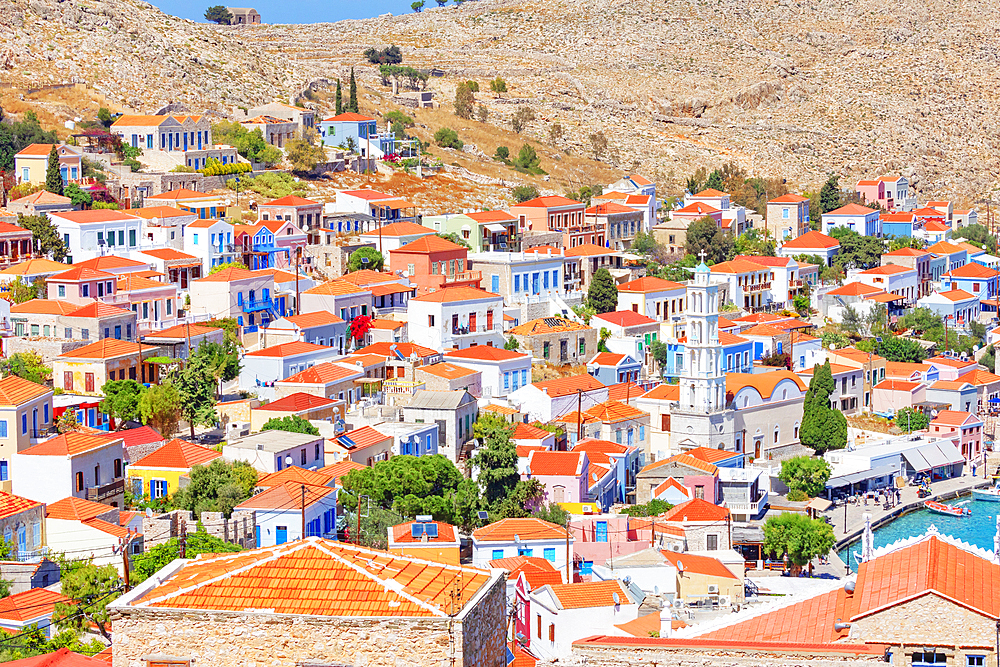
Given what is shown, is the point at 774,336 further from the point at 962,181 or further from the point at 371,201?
the point at 962,181

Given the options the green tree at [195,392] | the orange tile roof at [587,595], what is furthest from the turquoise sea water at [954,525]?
the green tree at [195,392]

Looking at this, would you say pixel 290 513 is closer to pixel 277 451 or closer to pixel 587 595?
pixel 277 451

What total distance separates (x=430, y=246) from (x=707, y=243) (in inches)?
700

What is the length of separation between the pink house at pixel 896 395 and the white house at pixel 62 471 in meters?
33.5

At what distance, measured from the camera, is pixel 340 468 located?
41.9 meters

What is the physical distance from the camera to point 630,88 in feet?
430

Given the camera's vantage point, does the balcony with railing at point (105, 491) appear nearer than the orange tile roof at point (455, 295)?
Yes

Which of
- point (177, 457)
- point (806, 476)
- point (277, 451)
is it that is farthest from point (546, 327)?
point (177, 457)

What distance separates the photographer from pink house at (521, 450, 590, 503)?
44.0 meters

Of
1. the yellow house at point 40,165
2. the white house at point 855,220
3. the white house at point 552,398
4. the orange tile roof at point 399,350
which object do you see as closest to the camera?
the white house at point 552,398

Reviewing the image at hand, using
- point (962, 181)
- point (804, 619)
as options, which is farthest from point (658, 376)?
point (962, 181)

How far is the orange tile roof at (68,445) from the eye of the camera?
37844mm

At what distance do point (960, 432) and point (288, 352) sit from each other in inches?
1014

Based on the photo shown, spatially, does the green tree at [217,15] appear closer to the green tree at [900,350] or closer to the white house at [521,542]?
the green tree at [900,350]
